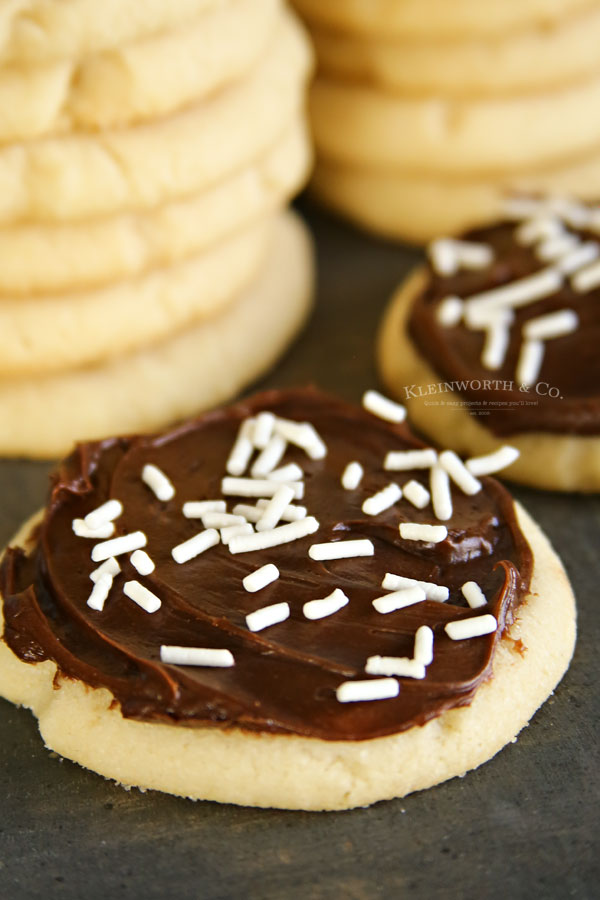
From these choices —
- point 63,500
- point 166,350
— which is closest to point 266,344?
point 166,350

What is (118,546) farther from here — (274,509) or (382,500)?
(382,500)

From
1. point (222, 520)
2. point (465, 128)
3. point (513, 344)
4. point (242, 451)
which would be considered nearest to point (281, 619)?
point (222, 520)

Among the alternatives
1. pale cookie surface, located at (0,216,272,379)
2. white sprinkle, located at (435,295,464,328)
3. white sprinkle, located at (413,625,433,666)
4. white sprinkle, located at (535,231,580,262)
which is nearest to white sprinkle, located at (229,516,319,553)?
white sprinkle, located at (413,625,433,666)

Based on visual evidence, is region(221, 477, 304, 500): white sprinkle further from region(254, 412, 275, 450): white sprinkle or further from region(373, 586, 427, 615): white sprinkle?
region(373, 586, 427, 615): white sprinkle

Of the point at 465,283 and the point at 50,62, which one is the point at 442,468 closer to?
the point at 465,283

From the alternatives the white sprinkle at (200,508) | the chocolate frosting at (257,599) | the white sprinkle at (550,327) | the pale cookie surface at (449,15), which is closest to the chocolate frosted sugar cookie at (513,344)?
the white sprinkle at (550,327)

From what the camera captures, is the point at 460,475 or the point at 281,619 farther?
the point at 460,475
